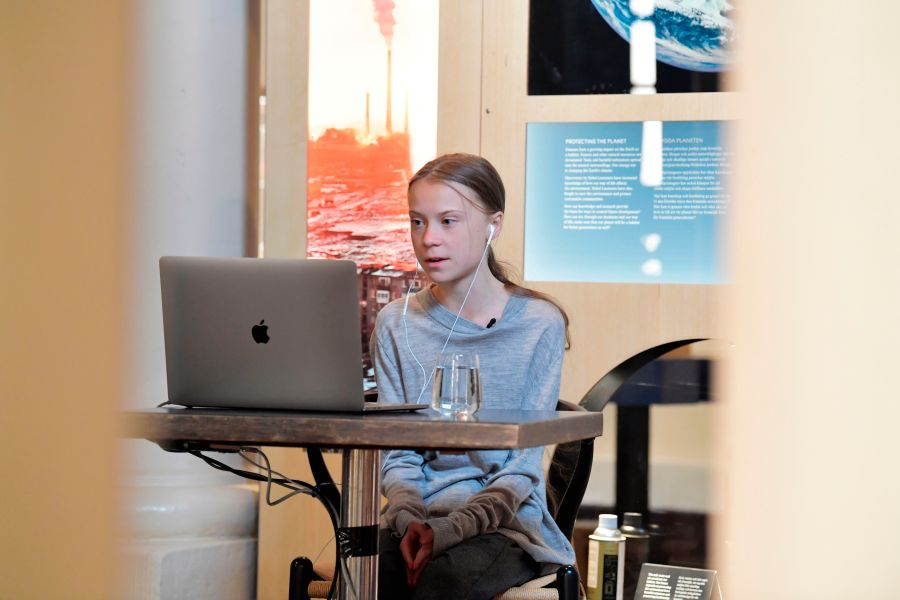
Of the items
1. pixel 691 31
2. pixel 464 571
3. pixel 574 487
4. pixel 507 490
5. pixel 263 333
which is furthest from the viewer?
pixel 691 31

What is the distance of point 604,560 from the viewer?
347 cm

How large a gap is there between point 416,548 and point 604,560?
1.35m

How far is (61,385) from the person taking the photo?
19.9 inches

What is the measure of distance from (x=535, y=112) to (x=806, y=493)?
122 inches

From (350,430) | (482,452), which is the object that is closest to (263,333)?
(350,430)

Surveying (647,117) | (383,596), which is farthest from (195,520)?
(647,117)

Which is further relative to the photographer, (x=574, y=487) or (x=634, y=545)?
(x=634, y=545)

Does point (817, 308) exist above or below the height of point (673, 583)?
above

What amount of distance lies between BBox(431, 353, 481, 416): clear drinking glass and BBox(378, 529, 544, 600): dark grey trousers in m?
0.40

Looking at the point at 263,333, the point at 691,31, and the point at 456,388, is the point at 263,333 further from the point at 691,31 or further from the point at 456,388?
the point at 691,31

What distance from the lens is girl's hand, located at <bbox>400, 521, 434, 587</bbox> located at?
2225 millimetres

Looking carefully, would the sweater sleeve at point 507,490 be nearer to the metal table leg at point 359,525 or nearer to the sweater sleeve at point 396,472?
the sweater sleeve at point 396,472

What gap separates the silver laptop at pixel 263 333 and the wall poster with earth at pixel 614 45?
176 centimetres

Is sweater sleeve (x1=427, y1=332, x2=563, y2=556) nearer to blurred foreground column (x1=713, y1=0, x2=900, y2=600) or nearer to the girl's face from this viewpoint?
the girl's face
